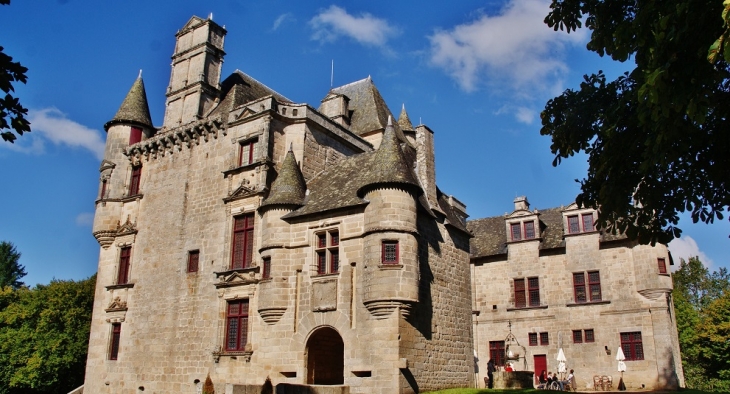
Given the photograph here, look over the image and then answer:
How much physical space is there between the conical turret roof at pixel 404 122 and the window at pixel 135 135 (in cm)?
1278

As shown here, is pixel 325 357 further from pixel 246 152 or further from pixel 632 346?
pixel 632 346

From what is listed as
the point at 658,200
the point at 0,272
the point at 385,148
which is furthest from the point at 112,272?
the point at 0,272

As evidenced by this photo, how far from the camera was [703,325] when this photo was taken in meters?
35.8

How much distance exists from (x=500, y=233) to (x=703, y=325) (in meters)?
13.6

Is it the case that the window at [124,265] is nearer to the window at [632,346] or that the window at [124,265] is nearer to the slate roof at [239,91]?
the slate roof at [239,91]

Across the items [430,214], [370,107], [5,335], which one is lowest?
[5,335]

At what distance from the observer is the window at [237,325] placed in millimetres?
21406

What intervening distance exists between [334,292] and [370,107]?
41.4 ft

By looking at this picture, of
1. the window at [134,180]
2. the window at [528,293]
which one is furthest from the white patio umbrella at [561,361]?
the window at [134,180]

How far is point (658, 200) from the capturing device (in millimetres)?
11219

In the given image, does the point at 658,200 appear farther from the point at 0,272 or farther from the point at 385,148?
the point at 0,272

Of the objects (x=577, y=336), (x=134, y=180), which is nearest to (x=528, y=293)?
(x=577, y=336)

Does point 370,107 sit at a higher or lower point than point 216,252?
higher

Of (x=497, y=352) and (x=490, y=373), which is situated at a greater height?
(x=497, y=352)
